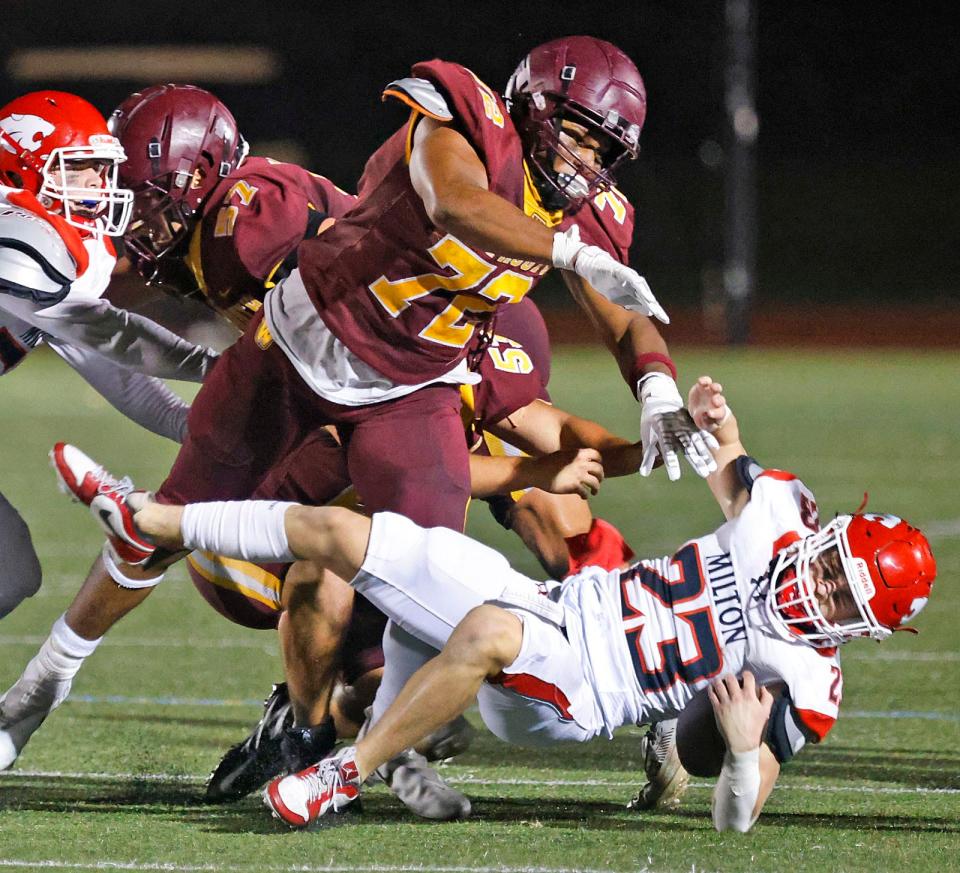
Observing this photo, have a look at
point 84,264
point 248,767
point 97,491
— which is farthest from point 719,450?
point 84,264

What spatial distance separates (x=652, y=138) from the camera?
25.2 m

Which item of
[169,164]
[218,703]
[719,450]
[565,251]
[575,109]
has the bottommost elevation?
[218,703]

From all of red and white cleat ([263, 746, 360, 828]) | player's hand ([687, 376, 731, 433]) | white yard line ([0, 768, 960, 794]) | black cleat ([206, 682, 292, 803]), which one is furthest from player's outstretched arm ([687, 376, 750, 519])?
black cleat ([206, 682, 292, 803])

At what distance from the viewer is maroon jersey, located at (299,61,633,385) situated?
3.69 meters

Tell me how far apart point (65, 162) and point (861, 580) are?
2.22m

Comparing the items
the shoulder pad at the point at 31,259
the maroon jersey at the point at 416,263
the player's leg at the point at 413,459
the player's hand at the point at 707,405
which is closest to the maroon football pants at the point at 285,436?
the player's leg at the point at 413,459

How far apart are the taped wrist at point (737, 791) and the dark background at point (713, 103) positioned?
21232mm

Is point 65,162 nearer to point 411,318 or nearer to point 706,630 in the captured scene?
point 411,318

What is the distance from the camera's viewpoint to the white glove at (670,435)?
12.3ft

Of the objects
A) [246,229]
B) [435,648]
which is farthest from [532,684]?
[246,229]

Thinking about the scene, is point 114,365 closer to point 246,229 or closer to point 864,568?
point 246,229

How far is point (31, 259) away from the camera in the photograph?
3.67m

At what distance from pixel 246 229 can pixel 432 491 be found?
89 centimetres

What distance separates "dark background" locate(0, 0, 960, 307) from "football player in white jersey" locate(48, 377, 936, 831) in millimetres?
21049
